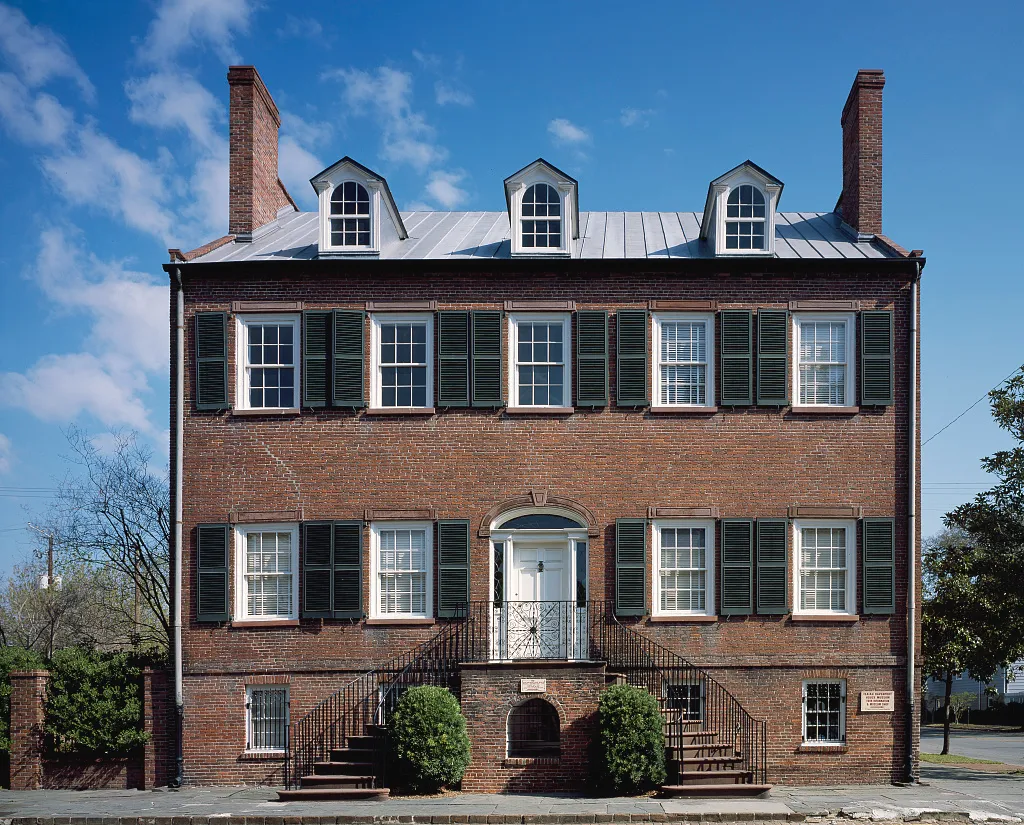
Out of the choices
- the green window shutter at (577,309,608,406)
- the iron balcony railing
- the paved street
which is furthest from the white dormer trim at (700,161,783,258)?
the paved street

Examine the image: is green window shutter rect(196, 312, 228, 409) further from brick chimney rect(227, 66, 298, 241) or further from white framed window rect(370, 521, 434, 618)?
white framed window rect(370, 521, 434, 618)

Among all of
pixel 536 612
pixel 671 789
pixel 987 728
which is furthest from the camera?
pixel 987 728

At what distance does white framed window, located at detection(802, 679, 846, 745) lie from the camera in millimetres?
18156

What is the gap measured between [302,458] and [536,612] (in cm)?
517

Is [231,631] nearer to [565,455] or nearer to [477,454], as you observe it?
[477,454]

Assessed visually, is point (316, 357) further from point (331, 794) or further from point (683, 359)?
point (331, 794)

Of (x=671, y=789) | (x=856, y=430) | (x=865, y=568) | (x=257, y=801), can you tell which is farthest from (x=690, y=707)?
(x=257, y=801)

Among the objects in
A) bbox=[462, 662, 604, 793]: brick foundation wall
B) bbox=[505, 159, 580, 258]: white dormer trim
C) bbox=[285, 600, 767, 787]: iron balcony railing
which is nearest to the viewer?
bbox=[462, 662, 604, 793]: brick foundation wall

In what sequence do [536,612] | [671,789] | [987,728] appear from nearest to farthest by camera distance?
1. [671,789]
2. [536,612]
3. [987,728]

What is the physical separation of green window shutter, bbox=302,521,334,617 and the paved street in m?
18.2

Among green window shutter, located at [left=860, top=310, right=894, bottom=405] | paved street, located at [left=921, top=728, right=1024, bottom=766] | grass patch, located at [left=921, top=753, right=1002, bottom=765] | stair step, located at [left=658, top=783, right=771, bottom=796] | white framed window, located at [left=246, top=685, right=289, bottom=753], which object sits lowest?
paved street, located at [left=921, top=728, right=1024, bottom=766]

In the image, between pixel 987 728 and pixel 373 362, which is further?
pixel 987 728

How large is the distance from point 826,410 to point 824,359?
3.32 feet

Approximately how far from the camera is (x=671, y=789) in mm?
15906
